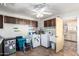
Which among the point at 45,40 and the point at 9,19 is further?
the point at 45,40

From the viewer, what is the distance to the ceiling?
1598 millimetres

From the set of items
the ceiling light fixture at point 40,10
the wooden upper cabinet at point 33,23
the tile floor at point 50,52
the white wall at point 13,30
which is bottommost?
the tile floor at point 50,52

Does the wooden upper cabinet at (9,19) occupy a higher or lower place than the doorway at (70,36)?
higher

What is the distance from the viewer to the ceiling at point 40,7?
1.60 m

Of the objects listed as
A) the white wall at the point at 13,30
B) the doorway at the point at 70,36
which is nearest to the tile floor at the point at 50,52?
the doorway at the point at 70,36

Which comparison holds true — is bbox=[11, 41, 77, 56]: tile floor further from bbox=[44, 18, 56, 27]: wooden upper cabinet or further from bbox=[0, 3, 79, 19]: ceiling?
bbox=[0, 3, 79, 19]: ceiling

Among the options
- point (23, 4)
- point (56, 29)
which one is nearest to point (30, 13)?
point (23, 4)

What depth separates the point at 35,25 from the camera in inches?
Answer: 65.5

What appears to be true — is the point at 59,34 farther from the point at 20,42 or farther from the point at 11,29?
the point at 11,29

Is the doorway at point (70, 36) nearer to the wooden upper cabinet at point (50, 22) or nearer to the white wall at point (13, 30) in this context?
the wooden upper cabinet at point (50, 22)

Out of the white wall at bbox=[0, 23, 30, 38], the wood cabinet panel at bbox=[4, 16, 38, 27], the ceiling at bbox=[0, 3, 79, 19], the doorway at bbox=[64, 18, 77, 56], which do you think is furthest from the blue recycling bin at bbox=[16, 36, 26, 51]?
the doorway at bbox=[64, 18, 77, 56]

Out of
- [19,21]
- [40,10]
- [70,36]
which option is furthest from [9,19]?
[70,36]

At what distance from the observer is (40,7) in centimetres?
164

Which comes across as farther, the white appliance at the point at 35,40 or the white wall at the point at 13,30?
the white appliance at the point at 35,40
